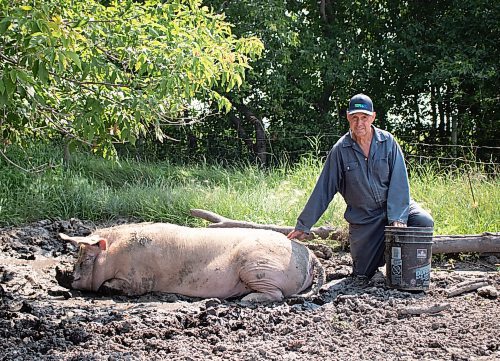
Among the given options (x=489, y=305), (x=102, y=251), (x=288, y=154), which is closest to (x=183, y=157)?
(x=288, y=154)

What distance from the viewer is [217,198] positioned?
9547 mm

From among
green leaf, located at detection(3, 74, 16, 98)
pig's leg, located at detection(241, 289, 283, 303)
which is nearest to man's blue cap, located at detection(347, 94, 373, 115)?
pig's leg, located at detection(241, 289, 283, 303)

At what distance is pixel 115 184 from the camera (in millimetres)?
12320

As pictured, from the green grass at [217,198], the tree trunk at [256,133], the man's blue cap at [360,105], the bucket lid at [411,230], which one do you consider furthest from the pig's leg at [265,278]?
the tree trunk at [256,133]

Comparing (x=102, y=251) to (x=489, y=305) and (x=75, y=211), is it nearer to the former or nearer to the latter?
(x=489, y=305)

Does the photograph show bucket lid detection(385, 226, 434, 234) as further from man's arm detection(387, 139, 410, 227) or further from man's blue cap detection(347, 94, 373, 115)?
man's blue cap detection(347, 94, 373, 115)

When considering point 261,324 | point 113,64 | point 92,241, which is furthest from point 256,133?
point 261,324

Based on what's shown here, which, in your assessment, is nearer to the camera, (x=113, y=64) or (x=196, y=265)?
(x=113, y=64)

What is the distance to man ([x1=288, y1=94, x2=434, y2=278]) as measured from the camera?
6.12 meters

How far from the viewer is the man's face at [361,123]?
20.0ft

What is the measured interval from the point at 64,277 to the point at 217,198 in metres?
3.63

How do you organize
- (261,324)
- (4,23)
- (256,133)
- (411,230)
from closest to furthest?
(4,23), (261,324), (411,230), (256,133)

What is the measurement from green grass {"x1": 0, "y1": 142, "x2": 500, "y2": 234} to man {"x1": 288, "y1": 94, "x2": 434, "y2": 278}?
165 cm

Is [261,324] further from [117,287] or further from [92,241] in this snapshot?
[92,241]
